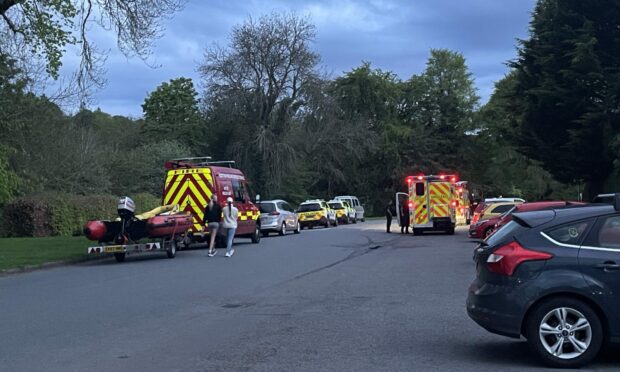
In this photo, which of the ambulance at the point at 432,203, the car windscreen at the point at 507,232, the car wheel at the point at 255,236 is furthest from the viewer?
the ambulance at the point at 432,203

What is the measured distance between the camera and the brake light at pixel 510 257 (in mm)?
6750

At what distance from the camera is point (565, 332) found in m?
6.64

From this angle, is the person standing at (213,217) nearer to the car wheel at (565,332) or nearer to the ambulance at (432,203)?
the ambulance at (432,203)

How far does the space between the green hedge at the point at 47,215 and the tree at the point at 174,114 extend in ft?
87.4

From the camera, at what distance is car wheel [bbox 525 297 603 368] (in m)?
6.58

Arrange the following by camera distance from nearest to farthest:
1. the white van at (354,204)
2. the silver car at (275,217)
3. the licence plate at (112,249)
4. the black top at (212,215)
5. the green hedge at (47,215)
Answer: the licence plate at (112,249) < the black top at (212,215) < the green hedge at (47,215) < the silver car at (275,217) < the white van at (354,204)

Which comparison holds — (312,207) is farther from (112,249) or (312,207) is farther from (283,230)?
(112,249)

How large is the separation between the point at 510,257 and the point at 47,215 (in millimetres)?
28246

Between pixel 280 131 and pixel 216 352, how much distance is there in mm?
48514

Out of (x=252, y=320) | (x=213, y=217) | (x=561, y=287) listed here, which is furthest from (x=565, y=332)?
(x=213, y=217)

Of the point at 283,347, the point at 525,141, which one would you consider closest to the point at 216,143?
the point at 525,141

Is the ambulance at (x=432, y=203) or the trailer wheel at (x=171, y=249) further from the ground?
the ambulance at (x=432, y=203)

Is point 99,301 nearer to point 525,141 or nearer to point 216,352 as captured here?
point 216,352

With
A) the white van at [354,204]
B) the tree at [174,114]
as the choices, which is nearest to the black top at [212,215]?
the white van at [354,204]
